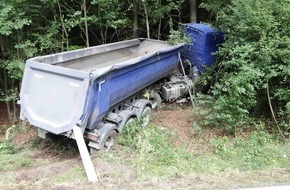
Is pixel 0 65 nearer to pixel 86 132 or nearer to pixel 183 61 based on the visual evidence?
pixel 86 132

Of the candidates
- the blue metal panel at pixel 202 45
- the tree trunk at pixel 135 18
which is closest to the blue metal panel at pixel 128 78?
the blue metal panel at pixel 202 45

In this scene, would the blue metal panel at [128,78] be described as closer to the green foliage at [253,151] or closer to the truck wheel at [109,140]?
the truck wheel at [109,140]

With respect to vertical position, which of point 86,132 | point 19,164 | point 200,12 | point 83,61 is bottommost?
point 19,164

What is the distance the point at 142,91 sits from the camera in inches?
305

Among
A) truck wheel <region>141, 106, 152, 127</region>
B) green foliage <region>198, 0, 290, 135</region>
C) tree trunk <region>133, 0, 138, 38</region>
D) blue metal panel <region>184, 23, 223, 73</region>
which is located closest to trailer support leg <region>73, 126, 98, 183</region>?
truck wheel <region>141, 106, 152, 127</region>

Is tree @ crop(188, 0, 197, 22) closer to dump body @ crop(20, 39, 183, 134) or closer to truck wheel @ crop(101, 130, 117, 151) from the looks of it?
dump body @ crop(20, 39, 183, 134)

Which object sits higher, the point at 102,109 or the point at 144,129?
the point at 102,109

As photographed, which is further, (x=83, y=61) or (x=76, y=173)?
(x=83, y=61)

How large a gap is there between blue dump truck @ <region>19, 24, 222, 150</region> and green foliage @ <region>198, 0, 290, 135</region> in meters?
1.63

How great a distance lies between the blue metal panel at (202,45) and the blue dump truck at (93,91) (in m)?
0.70

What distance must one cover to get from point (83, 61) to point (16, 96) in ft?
7.04

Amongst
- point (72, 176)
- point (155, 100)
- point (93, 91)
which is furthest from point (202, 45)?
point (72, 176)

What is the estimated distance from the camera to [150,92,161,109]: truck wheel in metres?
8.19

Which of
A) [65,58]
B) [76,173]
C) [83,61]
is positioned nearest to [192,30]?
[83,61]
